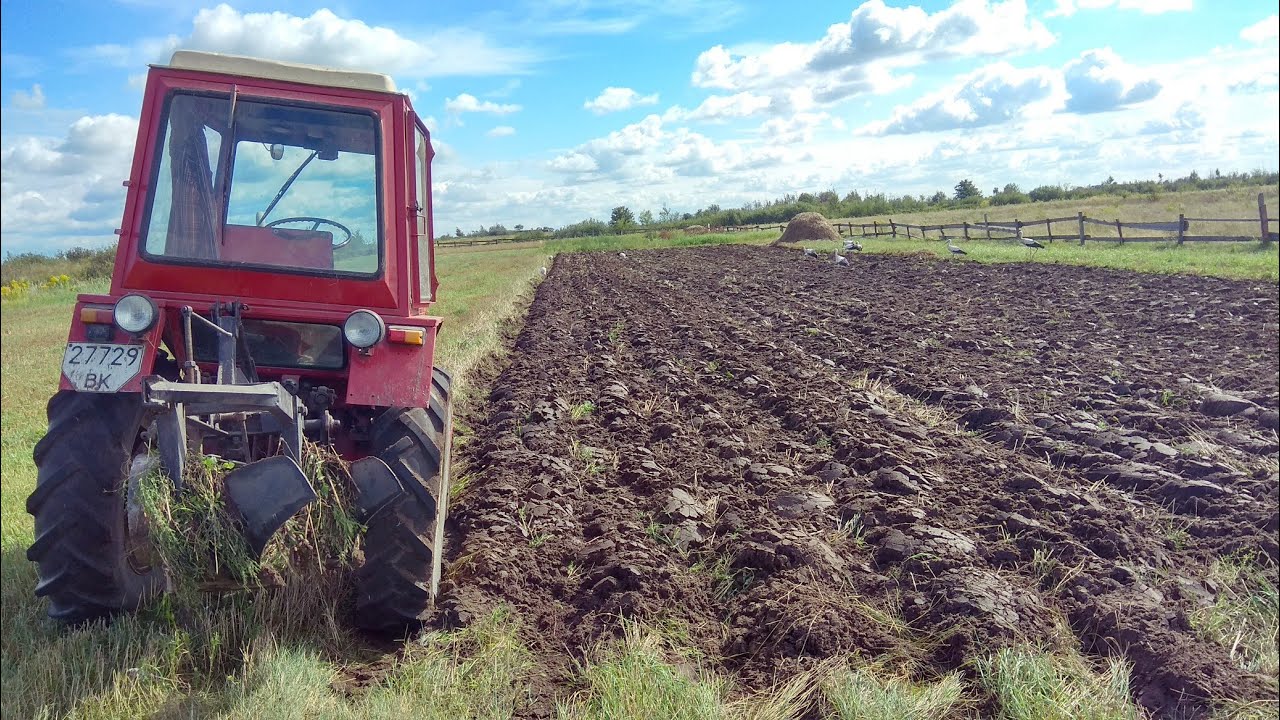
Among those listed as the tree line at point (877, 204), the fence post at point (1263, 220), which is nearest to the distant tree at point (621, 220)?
the tree line at point (877, 204)

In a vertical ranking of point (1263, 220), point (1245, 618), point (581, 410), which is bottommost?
point (1245, 618)

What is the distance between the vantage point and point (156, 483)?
10.1 feet

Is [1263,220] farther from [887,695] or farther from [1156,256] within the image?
[887,695]

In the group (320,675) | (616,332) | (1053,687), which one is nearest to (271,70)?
(320,675)

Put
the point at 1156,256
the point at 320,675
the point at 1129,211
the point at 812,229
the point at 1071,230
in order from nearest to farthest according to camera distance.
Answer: the point at 320,675
the point at 1156,256
the point at 812,229
the point at 1071,230
the point at 1129,211

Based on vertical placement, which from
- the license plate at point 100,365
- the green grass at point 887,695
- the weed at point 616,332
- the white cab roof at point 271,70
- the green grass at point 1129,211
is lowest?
the green grass at point 887,695

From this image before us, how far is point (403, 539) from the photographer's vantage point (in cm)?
353

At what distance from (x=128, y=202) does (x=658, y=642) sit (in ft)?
9.66

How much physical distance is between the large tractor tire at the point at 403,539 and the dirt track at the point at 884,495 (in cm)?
21

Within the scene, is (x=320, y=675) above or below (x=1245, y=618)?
above

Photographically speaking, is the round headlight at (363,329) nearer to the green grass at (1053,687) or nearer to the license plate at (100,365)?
the license plate at (100,365)

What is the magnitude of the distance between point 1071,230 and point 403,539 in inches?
1361

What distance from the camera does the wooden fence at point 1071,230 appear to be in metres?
20.5

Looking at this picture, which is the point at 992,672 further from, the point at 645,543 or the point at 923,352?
the point at 923,352
